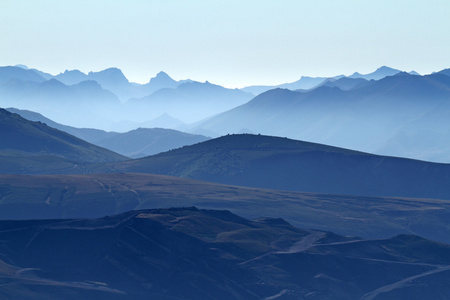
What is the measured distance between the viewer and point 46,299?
199875 mm

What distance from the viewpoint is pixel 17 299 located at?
645 ft

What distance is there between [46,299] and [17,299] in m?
7.60
